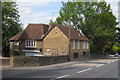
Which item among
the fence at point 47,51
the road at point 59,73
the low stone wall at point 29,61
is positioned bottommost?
the road at point 59,73

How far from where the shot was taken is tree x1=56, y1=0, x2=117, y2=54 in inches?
2108

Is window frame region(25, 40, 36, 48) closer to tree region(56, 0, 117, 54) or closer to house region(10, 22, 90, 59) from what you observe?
house region(10, 22, 90, 59)

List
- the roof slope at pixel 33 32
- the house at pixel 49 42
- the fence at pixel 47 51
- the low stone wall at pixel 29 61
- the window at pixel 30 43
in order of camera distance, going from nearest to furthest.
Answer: the low stone wall at pixel 29 61, the fence at pixel 47 51, the house at pixel 49 42, the window at pixel 30 43, the roof slope at pixel 33 32

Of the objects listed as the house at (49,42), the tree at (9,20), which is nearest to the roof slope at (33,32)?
the house at (49,42)

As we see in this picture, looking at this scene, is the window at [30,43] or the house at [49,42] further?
the window at [30,43]

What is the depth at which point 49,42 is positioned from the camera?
4116 cm

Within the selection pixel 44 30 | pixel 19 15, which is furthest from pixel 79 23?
pixel 19 15

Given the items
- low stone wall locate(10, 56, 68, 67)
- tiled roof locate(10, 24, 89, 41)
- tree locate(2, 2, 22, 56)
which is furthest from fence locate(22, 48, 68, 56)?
low stone wall locate(10, 56, 68, 67)

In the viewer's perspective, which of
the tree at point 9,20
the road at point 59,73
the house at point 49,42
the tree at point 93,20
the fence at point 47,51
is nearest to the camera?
the road at point 59,73

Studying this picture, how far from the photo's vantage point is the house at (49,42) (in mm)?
39469

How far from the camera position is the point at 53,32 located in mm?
40250

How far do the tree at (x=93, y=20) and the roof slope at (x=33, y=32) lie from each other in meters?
10.9

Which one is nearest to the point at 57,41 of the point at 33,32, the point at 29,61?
the point at 33,32

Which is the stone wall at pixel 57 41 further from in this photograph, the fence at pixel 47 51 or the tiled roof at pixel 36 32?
the tiled roof at pixel 36 32
